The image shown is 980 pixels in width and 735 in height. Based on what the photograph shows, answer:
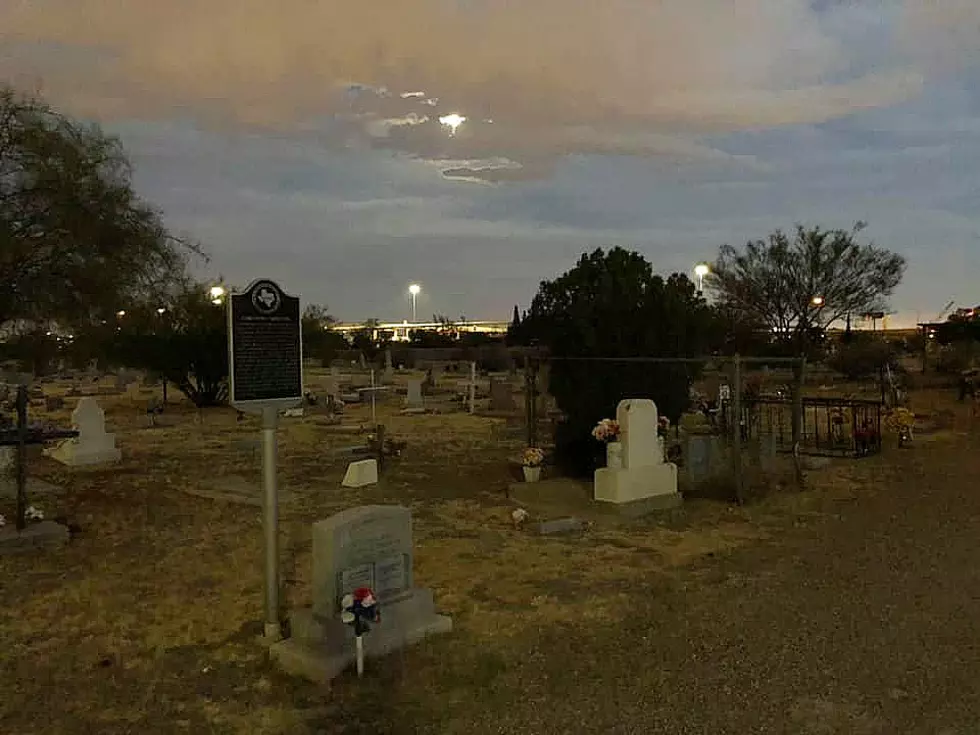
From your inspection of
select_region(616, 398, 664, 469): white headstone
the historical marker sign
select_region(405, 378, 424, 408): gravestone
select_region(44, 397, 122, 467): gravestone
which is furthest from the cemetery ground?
select_region(405, 378, 424, 408): gravestone

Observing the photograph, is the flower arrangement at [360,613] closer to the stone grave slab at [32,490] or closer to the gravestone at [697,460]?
the stone grave slab at [32,490]

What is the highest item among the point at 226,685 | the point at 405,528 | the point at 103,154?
the point at 103,154

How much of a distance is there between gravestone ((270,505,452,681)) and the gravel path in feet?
2.95

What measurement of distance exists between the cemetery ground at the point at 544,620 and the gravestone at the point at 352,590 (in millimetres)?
162

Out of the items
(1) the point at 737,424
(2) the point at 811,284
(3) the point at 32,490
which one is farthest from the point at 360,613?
(2) the point at 811,284

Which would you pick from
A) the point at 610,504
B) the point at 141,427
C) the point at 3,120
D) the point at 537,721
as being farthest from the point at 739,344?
the point at 537,721

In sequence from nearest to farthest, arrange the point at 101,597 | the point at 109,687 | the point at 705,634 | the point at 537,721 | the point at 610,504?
the point at 537,721, the point at 109,687, the point at 705,634, the point at 101,597, the point at 610,504

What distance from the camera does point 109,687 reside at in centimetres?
533

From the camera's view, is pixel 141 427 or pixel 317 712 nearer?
pixel 317 712

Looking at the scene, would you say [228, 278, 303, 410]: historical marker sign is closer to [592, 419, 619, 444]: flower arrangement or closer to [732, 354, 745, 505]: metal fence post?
[592, 419, 619, 444]: flower arrangement

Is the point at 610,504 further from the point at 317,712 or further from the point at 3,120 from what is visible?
the point at 3,120

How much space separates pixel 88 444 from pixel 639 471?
10040 mm

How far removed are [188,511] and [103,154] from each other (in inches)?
209

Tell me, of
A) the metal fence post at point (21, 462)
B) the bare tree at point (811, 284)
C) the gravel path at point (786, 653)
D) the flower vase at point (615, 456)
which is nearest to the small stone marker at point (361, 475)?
the flower vase at point (615, 456)
